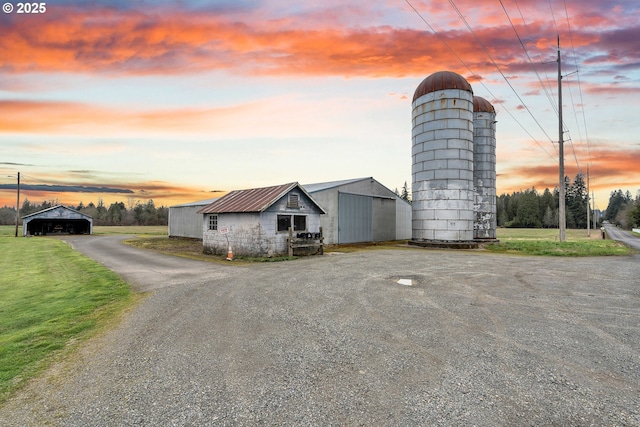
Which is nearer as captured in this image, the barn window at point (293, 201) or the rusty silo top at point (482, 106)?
the barn window at point (293, 201)

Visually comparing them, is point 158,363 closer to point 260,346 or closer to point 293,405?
point 260,346

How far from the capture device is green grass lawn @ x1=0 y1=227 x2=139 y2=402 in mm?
5265

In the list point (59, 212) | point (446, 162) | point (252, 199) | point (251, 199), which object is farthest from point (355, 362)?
point (59, 212)

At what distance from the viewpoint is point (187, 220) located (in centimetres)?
3559

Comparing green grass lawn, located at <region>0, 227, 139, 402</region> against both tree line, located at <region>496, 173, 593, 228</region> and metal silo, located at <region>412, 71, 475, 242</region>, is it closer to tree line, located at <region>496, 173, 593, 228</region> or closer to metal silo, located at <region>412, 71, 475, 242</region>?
metal silo, located at <region>412, 71, 475, 242</region>

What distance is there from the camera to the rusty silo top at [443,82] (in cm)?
2583

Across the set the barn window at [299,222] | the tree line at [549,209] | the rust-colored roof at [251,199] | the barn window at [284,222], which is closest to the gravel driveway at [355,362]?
the rust-colored roof at [251,199]

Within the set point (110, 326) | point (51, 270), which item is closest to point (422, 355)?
point (110, 326)

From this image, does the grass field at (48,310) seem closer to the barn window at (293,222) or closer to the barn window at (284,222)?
the barn window at (284,222)

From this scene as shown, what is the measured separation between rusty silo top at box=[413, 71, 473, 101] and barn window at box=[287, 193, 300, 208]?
1518 centimetres

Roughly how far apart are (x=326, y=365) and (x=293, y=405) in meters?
1.18

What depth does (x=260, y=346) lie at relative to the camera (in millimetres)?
5750

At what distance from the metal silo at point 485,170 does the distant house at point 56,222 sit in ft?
170

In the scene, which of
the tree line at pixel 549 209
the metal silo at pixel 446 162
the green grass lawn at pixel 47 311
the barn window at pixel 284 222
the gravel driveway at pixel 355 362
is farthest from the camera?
the tree line at pixel 549 209
